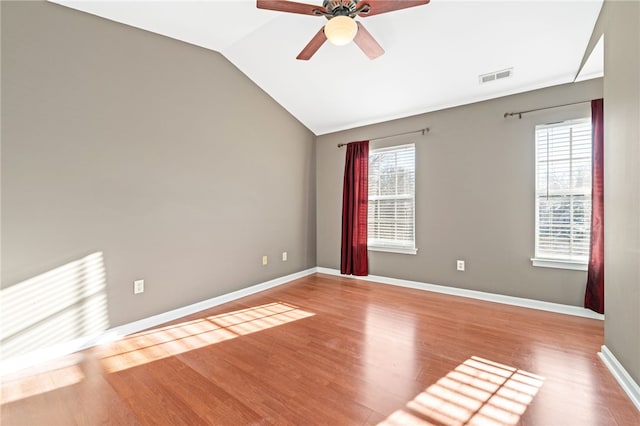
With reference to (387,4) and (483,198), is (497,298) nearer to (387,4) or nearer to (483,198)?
(483,198)

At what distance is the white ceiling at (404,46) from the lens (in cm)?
225

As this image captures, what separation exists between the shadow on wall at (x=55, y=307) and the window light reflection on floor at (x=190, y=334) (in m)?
0.29

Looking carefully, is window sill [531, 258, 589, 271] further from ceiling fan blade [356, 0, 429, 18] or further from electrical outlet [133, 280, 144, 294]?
electrical outlet [133, 280, 144, 294]

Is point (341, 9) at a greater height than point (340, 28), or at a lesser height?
greater

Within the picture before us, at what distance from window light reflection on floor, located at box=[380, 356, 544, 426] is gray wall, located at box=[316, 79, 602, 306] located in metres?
1.57

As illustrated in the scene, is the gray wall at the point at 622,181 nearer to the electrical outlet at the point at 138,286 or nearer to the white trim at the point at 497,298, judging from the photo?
the white trim at the point at 497,298

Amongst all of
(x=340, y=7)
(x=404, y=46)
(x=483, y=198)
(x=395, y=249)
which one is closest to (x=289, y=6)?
(x=340, y=7)

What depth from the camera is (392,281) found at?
155 inches

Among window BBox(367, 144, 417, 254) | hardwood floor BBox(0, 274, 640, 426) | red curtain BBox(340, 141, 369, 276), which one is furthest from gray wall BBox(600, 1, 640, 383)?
red curtain BBox(340, 141, 369, 276)

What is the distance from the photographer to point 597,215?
256 centimetres

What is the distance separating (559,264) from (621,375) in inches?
55.2

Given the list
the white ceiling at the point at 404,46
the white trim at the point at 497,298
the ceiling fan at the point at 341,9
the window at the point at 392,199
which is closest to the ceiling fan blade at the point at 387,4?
the ceiling fan at the point at 341,9

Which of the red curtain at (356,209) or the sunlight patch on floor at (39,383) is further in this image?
the red curtain at (356,209)

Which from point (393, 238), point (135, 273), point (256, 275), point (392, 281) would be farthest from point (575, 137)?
point (135, 273)
